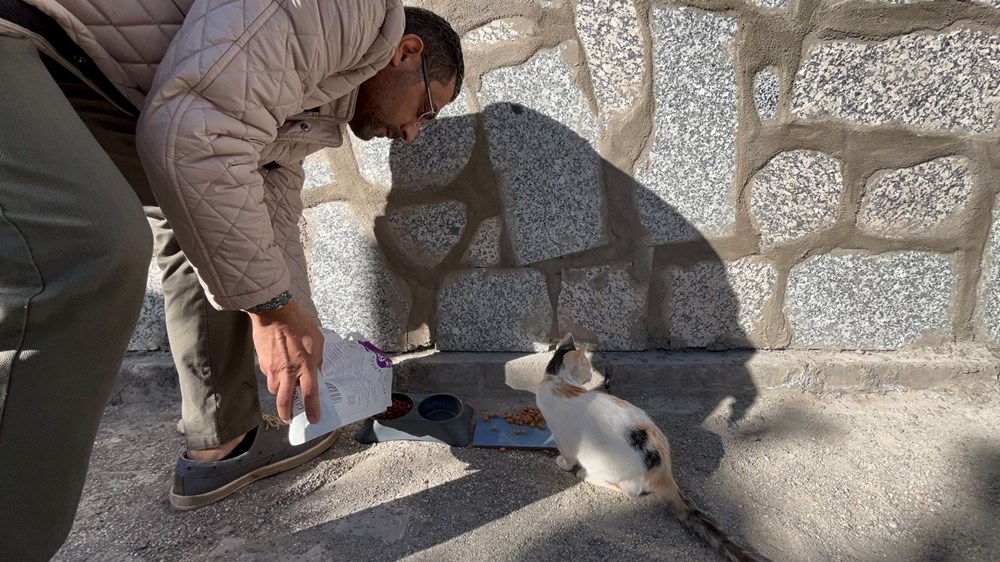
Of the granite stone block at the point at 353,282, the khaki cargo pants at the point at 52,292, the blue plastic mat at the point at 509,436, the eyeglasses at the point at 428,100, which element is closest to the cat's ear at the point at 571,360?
the blue plastic mat at the point at 509,436

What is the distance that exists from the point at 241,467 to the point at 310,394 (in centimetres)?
58

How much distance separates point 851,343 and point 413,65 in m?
1.79

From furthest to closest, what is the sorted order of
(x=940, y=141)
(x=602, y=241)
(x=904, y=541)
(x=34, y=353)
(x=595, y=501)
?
(x=602, y=241)
(x=940, y=141)
(x=595, y=501)
(x=904, y=541)
(x=34, y=353)

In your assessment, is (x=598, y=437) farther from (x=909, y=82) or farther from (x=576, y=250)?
(x=909, y=82)

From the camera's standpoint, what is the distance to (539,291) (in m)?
2.28

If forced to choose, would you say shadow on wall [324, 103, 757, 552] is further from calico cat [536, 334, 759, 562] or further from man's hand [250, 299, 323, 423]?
man's hand [250, 299, 323, 423]

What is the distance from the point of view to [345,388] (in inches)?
65.5

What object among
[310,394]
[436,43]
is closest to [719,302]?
[436,43]

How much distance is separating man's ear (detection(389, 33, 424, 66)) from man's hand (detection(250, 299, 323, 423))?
2.16 ft

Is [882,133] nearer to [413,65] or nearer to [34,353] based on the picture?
[413,65]

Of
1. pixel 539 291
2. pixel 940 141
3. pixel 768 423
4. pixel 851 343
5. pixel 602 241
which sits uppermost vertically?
pixel 940 141

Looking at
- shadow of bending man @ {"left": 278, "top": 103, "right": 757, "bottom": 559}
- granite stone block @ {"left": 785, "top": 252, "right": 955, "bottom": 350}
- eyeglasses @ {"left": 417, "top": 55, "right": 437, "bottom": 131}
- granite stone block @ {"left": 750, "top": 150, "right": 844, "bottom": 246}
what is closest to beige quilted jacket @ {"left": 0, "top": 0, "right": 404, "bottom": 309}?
eyeglasses @ {"left": 417, "top": 55, "right": 437, "bottom": 131}

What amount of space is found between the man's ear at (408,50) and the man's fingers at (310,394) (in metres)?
0.80

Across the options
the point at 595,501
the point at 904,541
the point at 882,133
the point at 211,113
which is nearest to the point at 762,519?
the point at 904,541
